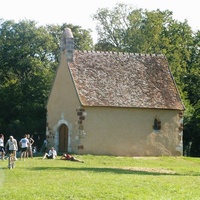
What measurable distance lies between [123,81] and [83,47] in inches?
772

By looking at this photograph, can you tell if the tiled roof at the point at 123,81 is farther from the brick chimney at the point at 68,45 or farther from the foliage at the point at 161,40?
the foliage at the point at 161,40

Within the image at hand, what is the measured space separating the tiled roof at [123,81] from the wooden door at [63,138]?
3.34m

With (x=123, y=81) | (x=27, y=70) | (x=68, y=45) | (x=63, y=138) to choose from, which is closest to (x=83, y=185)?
(x=63, y=138)

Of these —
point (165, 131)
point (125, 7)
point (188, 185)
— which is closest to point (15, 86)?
point (125, 7)

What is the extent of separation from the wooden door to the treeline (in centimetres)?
950

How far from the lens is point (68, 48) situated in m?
39.2

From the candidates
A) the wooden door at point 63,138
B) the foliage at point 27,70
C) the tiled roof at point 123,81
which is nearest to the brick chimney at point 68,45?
the tiled roof at point 123,81

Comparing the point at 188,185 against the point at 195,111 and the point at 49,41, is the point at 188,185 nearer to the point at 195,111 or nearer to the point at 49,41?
the point at 195,111

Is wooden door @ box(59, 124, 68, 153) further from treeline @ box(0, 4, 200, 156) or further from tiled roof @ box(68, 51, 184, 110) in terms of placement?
treeline @ box(0, 4, 200, 156)

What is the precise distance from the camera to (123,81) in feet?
129

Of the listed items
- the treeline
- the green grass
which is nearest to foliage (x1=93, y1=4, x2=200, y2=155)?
the treeline

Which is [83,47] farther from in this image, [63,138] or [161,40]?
[63,138]

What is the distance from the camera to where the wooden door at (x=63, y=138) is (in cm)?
3925

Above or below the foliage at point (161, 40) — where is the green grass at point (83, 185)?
below
